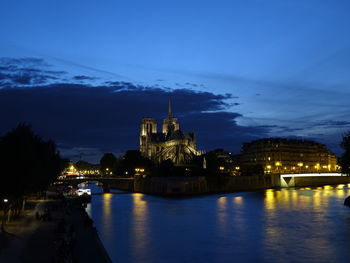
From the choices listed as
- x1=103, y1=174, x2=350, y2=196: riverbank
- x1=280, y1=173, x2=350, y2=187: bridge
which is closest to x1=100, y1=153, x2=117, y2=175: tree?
x1=103, y1=174, x2=350, y2=196: riverbank

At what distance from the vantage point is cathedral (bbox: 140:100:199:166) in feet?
478

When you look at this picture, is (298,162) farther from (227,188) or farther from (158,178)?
(158,178)

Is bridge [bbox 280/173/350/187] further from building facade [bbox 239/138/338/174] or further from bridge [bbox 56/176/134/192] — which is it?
bridge [bbox 56/176/134/192]

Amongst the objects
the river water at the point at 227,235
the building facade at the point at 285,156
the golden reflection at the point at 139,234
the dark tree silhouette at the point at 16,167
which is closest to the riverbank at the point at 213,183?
the building facade at the point at 285,156

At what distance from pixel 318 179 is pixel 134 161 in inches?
2050

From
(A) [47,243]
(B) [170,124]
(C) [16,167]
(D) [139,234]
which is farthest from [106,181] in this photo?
(B) [170,124]

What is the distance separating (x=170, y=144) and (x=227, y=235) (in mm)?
127746

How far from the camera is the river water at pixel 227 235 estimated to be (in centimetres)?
2906

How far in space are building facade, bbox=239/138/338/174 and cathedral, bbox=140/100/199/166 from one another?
2003 centimetres

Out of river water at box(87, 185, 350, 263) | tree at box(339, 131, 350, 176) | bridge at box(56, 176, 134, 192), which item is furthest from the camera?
bridge at box(56, 176, 134, 192)

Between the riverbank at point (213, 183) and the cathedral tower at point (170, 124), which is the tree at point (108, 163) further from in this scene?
the riverbank at point (213, 183)

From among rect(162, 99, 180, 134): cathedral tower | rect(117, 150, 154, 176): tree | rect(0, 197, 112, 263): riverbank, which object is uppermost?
rect(162, 99, 180, 134): cathedral tower

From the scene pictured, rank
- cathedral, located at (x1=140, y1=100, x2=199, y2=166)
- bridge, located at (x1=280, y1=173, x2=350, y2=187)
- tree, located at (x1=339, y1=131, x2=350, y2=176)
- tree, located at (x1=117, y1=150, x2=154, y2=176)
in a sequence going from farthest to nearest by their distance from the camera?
cathedral, located at (x1=140, y1=100, x2=199, y2=166), tree, located at (x1=117, y1=150, x2=154, y2=176), bridge, located at (x1=280, y1=173, x2=350, y2=187), tree, located at (x1=339, y1=131, x2=350, y2=176)

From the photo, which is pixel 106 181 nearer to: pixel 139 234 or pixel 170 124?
pixel 139 234
